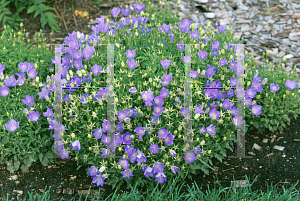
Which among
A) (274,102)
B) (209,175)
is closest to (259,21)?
(274,102)

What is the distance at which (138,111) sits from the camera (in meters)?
3.31

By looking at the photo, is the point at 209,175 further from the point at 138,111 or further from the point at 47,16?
the point at 47,16

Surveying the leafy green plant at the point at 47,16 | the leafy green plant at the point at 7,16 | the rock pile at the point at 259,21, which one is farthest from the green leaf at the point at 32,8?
the rock pile at the point at 259,21

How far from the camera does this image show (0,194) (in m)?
3.51

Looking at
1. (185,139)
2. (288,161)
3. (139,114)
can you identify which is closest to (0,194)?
(139,114)

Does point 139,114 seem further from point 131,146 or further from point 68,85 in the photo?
point 68,85

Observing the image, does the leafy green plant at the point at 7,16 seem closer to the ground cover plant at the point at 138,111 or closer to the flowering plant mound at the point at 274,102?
the ground cover plant at the point at 138,111

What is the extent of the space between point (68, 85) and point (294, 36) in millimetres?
4450

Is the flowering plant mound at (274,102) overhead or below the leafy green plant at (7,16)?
below

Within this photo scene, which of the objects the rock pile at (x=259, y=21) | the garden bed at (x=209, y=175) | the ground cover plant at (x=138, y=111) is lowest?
the garden bed at (x=209, y=175)

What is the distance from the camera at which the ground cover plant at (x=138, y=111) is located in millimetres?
3363

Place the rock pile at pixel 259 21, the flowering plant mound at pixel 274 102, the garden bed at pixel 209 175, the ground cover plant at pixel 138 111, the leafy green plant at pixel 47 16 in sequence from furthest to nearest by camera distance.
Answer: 1. the leafy green plant at pixel 47 16
2. the rock pile at pixel 259 21
3. the flowering plant mound at pixel 274 102
4. the garden bed at pixel 209 175
5. the ground cover plant at pixel 138 111

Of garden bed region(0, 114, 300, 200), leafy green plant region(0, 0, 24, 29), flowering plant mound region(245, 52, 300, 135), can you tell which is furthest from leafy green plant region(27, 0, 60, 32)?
flowering plant mound region(245, 52, 300, 135)

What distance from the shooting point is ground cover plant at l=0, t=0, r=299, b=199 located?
3.36 metres
